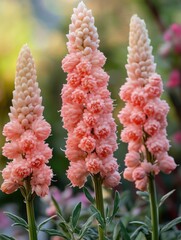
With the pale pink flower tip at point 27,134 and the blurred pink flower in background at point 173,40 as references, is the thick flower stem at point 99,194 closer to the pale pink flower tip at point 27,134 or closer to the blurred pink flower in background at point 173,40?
the pale pink flower tip at point 27,134

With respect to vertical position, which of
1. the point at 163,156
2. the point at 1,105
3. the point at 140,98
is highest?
the point at 1,105

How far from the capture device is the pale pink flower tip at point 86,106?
3.64ft

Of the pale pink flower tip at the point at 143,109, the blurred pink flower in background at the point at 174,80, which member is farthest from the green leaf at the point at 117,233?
the blurred pink flower in background at the point at 174,80

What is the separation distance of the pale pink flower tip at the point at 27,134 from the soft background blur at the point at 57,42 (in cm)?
167

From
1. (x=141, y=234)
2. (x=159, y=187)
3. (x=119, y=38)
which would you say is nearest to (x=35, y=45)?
(x=119, y=38)

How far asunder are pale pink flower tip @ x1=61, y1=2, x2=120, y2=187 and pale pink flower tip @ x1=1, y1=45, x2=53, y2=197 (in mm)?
56

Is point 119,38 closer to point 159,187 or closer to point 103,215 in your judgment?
point 159,187

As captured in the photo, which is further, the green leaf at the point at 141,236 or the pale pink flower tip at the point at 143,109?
the green leaf at the point at 141,236

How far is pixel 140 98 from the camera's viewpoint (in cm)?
114

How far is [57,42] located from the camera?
4059 millimetres

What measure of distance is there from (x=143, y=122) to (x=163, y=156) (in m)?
0.10

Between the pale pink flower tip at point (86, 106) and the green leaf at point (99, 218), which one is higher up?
the pale pink flower tip at point (86, 106)

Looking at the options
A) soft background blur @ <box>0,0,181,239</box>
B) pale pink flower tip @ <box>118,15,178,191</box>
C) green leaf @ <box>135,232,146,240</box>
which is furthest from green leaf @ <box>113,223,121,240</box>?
soft background blur @ <box>0,0,181,239</box>

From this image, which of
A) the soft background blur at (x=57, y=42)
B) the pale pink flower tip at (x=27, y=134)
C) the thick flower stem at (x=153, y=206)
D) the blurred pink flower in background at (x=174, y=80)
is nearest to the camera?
the pale pink flower tip at (x=27, y=134)
